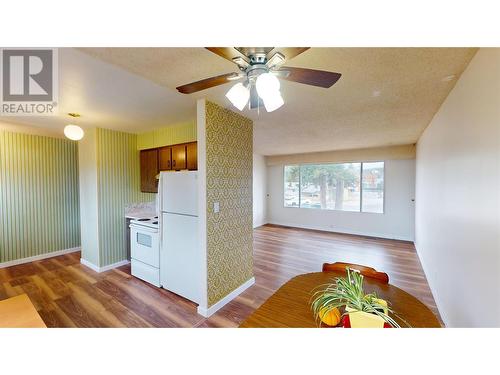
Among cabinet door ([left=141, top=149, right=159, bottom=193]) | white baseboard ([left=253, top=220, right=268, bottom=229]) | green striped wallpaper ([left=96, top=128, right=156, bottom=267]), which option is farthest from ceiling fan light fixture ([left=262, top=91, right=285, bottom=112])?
white baseboard ([left=253, top=220, right=268, bottom=229])

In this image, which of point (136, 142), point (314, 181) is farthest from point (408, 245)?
point (136, 142)

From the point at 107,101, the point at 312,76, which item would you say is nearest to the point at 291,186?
the point at 107,101

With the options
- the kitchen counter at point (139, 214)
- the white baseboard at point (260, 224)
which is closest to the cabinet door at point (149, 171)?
the kitchen counter at point (139, 214)

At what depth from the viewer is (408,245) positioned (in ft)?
14.3

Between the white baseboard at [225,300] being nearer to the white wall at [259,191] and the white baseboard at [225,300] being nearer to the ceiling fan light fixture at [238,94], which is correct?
the ceiling fan light fixture at [238,94]

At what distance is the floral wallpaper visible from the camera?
2.11m

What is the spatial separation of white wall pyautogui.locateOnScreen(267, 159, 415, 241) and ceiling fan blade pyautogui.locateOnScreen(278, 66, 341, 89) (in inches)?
188

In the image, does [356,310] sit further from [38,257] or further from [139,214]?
[38,257]

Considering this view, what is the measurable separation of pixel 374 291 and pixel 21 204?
5.16 metres

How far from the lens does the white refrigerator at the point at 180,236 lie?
2.23 meters

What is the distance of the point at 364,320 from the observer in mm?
798

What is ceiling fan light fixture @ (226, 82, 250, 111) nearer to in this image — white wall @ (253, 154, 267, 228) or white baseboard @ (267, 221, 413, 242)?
white wall @ (253, 154, 267, 228)

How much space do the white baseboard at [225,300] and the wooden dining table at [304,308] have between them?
4.00 feet

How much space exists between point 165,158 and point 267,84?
8.35ft
